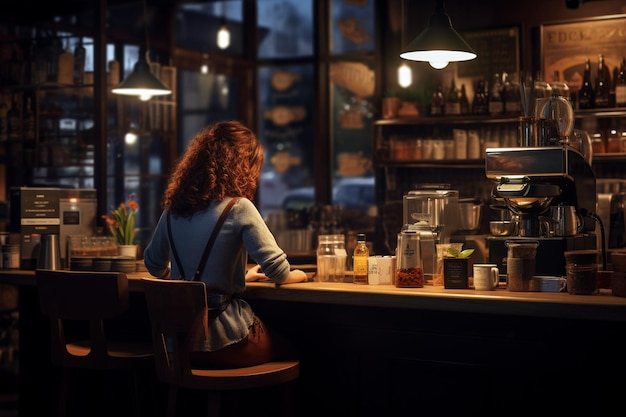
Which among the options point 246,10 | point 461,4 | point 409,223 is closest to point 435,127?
point 461,4

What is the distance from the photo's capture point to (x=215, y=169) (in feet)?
12.5

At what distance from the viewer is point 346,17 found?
28.7 feet

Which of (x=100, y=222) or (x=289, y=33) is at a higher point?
(x=289, y=33)

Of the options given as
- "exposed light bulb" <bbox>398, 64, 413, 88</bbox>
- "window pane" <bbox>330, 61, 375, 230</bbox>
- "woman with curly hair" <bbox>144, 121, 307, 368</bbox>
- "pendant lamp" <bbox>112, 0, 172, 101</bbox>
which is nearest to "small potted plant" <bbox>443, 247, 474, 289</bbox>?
"woman with curly hair" <bbox>144, 121, 307, 368</bbox>

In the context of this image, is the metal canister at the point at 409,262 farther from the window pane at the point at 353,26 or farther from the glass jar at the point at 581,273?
the window pane at the point at 353,26

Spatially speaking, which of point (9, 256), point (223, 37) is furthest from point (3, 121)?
point (223, 37)

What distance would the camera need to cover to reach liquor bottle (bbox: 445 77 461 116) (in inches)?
287

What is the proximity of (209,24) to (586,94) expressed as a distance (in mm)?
3836

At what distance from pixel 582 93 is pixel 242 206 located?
399cm

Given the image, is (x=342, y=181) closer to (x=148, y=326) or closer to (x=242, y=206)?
(x=148, y=326)

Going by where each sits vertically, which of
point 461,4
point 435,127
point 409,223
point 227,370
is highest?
point 461,4

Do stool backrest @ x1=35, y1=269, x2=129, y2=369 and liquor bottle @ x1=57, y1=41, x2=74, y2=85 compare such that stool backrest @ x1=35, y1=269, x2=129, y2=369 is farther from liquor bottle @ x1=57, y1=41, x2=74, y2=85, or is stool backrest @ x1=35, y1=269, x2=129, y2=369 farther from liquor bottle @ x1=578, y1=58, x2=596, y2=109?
liquor bottle @ x1=578, y1=58, x2=596, y2=109

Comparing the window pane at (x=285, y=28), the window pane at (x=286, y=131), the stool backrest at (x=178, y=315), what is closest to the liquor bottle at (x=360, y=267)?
the stool backrest at (x=178, y=315)

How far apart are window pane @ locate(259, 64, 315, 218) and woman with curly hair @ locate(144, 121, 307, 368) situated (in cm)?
517
